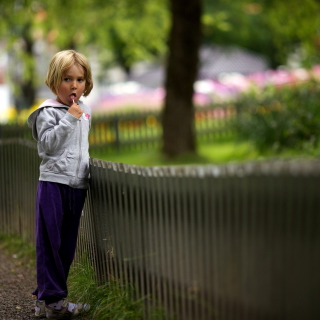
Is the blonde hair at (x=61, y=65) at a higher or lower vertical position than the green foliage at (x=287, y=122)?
higher

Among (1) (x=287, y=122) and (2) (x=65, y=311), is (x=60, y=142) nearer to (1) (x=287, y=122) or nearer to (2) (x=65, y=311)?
(2) (x=65, y=311)

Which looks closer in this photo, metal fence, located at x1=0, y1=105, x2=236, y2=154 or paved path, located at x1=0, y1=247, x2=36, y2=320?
paved path, located at x1=0, y1=247, x2=36, y2=320

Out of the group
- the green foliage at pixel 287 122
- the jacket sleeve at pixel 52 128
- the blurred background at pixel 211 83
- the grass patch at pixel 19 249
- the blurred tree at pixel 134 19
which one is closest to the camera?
the jacket sleeve at pixel 52 128

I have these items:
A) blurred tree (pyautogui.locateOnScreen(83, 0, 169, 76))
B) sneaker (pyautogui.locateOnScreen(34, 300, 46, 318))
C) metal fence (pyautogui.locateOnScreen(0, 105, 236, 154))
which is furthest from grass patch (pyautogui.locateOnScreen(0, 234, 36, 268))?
blurred tree (pyautogui.locateOnScreen(83, 0, 169, 76))

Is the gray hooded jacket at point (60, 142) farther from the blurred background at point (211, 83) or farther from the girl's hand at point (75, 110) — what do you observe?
the blurred background at point (211, 83)

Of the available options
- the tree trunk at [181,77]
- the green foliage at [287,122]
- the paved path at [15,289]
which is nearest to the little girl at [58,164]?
the paved path at [15,289]

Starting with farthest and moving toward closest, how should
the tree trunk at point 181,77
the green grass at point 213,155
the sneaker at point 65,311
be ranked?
the tree trunk at point 181,77, the green grass at point 213,155, the sneaker at point 65,311

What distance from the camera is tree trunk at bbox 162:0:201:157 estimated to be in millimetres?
12203

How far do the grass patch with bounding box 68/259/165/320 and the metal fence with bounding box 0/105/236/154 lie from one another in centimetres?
1116

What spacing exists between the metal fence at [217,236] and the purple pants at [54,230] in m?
0.22

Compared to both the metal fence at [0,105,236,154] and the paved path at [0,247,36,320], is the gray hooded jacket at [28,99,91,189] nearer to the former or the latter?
the paved path at [0,247,36,320]

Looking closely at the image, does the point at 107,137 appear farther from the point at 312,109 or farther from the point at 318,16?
the point at 312,109

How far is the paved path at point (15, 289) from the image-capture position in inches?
175

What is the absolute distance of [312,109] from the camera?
9852 millimetres
